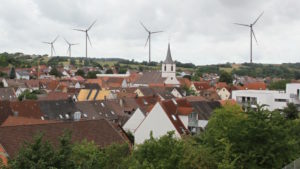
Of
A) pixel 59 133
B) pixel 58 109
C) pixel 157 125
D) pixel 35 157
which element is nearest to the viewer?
pixel 35 157

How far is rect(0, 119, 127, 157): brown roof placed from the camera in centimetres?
2841

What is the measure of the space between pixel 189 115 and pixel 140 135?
278 inches

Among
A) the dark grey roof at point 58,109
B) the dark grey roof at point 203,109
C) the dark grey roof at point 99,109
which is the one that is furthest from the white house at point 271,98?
the dark grey roof at point 58,109

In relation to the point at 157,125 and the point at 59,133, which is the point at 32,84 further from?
the point at 59,133

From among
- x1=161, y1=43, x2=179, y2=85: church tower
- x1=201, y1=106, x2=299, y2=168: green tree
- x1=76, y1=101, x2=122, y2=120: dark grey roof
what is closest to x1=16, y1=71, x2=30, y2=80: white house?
x1=161, y1=43, x2=179, y2=85: church tower

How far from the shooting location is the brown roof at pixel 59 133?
28.4 m

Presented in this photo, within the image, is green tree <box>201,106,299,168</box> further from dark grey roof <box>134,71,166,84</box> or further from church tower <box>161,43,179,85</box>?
dark grey roof <box>134,71,166,84</box>

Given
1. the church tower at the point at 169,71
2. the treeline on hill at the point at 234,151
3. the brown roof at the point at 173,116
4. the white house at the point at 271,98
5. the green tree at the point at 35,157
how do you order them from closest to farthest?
the green tree at the point at 35,157
the treeline on hill at the point at 234,151
the brown roof at the point at 173,116
the white house at the point at 271,98
the church tower at the point at 169,71

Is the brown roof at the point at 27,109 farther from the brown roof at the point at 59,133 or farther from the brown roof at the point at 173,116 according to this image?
the brown roof at the point at 59,133

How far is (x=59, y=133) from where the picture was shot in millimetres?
32000

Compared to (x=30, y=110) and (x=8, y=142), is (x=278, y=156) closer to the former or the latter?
(x=8, y=142)

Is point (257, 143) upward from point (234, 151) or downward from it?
upward

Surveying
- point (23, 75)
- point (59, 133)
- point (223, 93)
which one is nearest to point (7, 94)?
point (223, 93)

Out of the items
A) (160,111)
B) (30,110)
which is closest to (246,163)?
(160,111)
